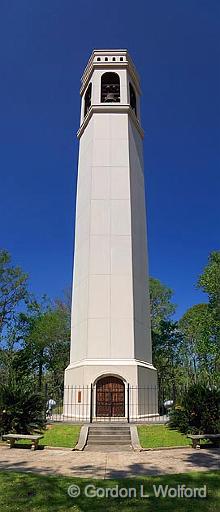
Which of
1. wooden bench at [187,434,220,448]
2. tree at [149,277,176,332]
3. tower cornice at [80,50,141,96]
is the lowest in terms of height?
wooden bench at [187,434,220,448]

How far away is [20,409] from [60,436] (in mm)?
1804

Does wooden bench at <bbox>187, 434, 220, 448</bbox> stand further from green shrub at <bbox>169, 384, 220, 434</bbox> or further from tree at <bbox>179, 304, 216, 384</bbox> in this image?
tree at <bbox>179, 304, 216, 384</bbox>

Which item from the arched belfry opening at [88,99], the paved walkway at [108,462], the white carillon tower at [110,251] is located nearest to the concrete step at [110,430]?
the paved walkway at [108,462]

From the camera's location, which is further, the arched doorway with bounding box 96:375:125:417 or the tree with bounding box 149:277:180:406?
the tree with bounding box 149:277:180:406

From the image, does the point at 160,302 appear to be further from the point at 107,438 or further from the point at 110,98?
the point at 107,438

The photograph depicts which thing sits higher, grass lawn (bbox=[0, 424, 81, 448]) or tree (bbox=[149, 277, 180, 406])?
tree (bbox=[149, 277, 180, 406])

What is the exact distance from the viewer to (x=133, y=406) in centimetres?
1938

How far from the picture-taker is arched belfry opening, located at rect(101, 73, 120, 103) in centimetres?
2719

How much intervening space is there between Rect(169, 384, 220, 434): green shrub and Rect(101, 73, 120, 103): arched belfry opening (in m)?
20.5

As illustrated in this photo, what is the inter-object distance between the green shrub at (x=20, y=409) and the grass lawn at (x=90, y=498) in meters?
5.37

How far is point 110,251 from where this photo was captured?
2264cm

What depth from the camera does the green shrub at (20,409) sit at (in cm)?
1355

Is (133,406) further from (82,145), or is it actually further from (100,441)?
(82,145)

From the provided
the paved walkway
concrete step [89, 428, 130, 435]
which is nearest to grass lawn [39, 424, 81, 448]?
concrete step [89, 428, 130, 435]
